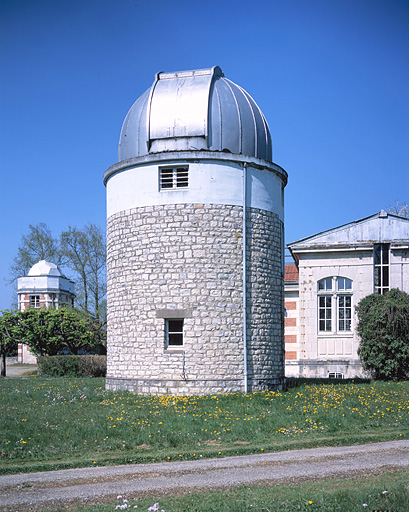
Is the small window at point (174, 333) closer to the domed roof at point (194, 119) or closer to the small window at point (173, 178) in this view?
the small window at point (173, 178)

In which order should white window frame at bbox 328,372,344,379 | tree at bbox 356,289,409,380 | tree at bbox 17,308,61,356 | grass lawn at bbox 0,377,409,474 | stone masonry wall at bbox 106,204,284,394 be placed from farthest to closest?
tree at bbox 17,308,61,356 < white window frame at bbox 328,372,344,379 < tree at bbox 356,289,409,380 < stone masonry wall at bbox 106,204,284,394 < grass lawn at bbox 0,377,409,474

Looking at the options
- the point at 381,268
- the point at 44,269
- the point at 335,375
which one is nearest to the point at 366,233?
the point at 381,268

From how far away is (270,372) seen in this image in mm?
17188

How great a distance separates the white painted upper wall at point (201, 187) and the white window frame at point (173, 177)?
13 centimetres

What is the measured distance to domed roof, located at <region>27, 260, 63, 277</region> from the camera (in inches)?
1839

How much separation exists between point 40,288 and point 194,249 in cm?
3346

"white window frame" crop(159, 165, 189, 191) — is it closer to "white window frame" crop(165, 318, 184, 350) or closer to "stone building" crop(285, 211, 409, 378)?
"white window frame" crop(165, 318, 184, 350)

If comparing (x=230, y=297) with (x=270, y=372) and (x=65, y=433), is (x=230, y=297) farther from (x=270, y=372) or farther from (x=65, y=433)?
→ (x=65, y=433)

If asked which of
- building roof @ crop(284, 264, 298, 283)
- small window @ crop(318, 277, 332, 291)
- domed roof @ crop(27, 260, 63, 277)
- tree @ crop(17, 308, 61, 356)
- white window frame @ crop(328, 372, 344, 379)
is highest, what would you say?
domed roof @ crop(27, 260, 63, 277)

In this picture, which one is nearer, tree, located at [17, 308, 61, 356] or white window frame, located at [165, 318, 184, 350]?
white window frame, located at [165, 318, 184, 350]

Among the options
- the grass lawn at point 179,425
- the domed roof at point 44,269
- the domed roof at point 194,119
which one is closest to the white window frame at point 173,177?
the domed roof at point 194,119

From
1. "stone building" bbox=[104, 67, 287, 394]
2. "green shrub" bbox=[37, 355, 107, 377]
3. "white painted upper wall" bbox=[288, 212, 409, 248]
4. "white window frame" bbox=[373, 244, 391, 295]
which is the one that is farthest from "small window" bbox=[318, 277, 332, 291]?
"green shrub" bbox=[37, 355, 107, 377]

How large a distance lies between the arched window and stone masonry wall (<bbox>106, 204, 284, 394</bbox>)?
10472 millimetres

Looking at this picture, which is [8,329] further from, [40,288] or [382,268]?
[382,268]
